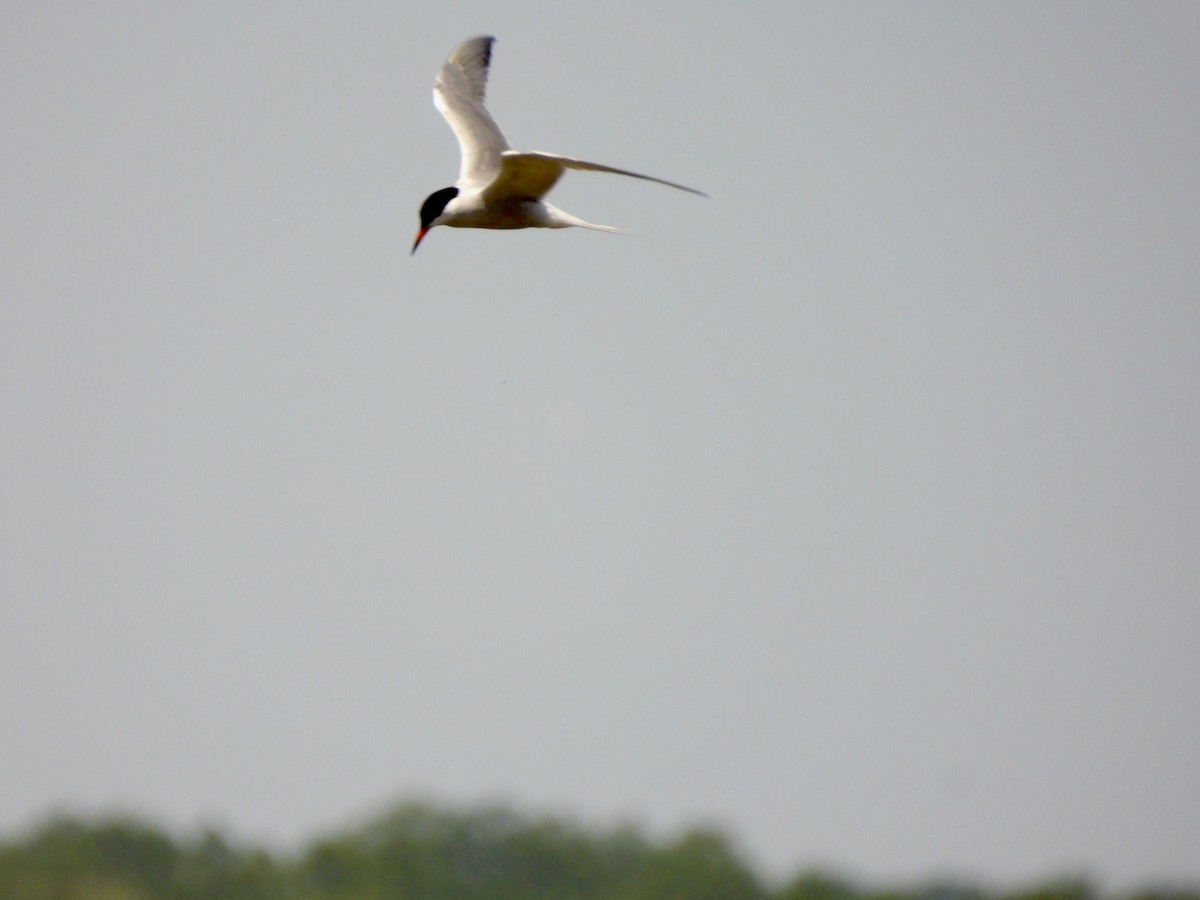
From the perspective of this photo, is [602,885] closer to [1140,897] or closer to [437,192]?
[1140,897]

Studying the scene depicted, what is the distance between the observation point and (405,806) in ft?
198

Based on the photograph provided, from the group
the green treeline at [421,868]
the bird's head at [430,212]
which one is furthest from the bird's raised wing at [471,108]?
the green treeline at [421,868]

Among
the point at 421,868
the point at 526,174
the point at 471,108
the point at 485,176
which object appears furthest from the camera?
the point at 421,868

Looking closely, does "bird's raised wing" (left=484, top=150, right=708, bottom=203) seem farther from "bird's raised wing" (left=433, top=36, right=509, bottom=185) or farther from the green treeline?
the green treeline

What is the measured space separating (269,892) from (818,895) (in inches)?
566

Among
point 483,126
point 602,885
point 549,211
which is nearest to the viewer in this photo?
point 549,211

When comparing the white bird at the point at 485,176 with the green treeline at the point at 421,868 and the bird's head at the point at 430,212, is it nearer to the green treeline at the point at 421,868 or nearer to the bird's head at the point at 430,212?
the bird's head at the point at 430,212

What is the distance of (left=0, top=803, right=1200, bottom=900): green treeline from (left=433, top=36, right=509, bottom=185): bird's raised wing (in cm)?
3152

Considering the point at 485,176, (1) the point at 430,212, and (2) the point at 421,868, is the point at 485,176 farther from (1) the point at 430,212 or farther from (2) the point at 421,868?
(2) the point at 421,868

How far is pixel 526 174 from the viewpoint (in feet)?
43.3

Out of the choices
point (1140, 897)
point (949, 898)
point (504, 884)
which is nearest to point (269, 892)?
point (504, 884)

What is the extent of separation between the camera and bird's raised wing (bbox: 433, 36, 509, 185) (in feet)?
49.7

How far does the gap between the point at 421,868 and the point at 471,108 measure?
143 ft

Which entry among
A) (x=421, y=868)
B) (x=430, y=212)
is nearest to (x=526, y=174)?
(x=430, y=212)
